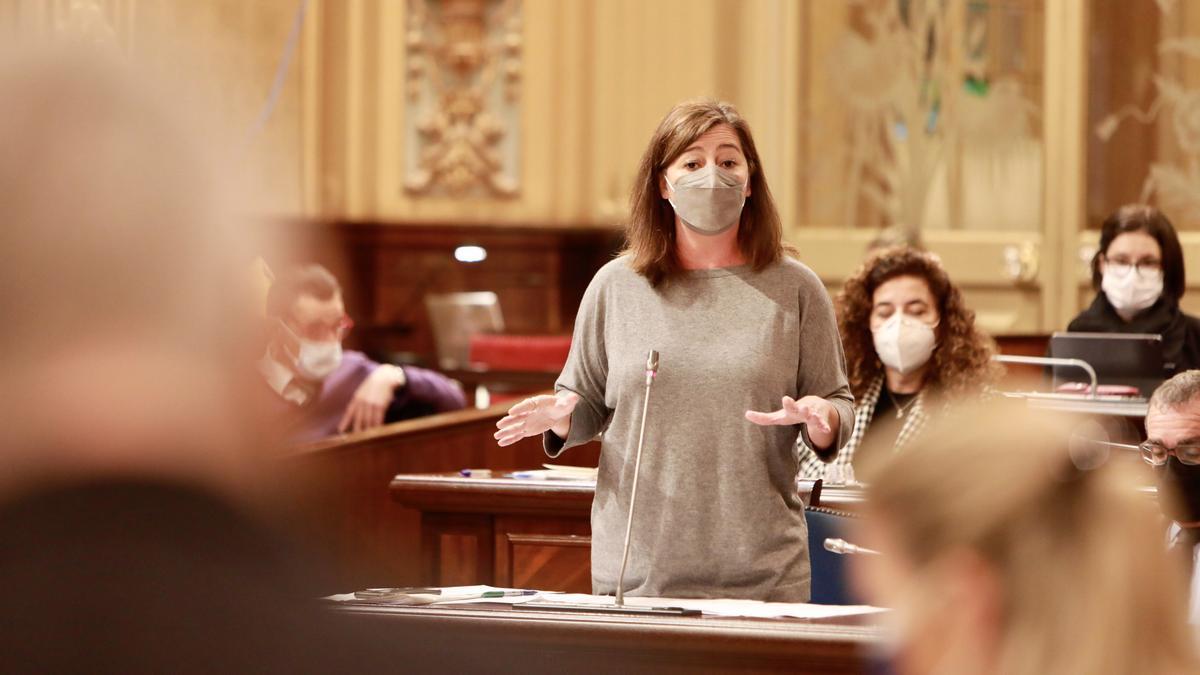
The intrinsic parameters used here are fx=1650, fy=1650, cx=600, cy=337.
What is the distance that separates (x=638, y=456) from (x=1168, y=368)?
2.80 meters

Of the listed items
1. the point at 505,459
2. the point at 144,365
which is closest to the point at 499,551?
the point at 505,459

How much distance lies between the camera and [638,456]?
255 cm

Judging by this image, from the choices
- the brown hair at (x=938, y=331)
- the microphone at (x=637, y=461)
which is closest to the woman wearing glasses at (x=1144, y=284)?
the brown hair at (x=938, y=331)

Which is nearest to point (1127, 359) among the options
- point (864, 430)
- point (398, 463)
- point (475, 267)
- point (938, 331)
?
point (938, 331)

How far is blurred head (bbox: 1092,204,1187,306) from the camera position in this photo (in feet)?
16.5

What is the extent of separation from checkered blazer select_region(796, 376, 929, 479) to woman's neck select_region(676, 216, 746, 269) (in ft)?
3.74

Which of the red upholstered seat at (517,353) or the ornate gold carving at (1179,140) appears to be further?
the ornate gold carving at (1179,140)

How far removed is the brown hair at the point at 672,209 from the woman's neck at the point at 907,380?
132cm

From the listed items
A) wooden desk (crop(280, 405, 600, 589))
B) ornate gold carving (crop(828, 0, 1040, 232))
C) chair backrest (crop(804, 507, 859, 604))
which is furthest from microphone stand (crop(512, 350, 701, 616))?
ornate gold carving (crop(828, 0, 1040, 232))

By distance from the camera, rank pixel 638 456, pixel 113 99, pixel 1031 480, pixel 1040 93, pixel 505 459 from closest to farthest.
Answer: pixel 113 99
pixel 1031 480
pixel 638 456
pixel 505 459
pixel 1040 93

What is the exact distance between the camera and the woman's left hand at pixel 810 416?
2527 millimetres

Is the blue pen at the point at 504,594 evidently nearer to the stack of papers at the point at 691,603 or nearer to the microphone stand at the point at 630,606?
the stack of papers at the point at 691,603

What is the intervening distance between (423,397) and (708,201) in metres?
3.02

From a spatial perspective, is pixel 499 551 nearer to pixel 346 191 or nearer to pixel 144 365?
pixel 144 365
